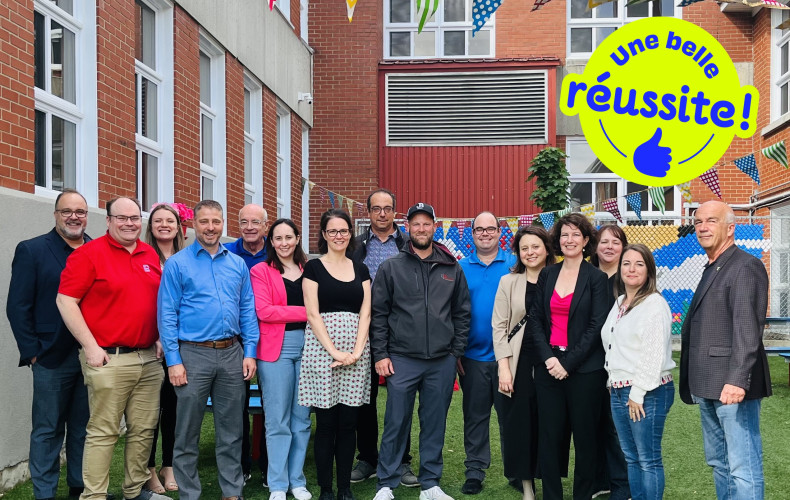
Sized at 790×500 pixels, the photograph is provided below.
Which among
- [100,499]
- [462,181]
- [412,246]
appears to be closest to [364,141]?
[462,181]

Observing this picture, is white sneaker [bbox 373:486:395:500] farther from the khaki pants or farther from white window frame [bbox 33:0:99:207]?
white window frame [bbox 33:0:99:207]

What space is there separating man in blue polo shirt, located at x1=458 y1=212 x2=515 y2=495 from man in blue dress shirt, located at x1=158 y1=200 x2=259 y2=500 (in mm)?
1484

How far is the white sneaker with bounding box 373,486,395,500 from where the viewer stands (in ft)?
16.5

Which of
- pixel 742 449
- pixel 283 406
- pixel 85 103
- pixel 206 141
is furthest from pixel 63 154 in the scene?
pixel 742 449

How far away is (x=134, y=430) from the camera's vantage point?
479 centimetres

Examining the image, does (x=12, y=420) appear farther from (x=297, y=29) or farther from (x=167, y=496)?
(x=297, y=29)

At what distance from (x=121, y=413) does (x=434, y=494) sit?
203 centimetres

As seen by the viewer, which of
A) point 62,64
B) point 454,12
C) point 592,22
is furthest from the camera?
point 454,12

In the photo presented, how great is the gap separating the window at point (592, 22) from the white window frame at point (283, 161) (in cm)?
588

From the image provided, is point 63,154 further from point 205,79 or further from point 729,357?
point 729,357

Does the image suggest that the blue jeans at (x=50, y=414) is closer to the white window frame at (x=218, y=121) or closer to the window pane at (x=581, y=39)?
the white window frame at (x=218, y=121)

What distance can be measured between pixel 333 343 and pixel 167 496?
5.00 feet

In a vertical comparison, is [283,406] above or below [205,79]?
below

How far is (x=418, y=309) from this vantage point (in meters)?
5.02
